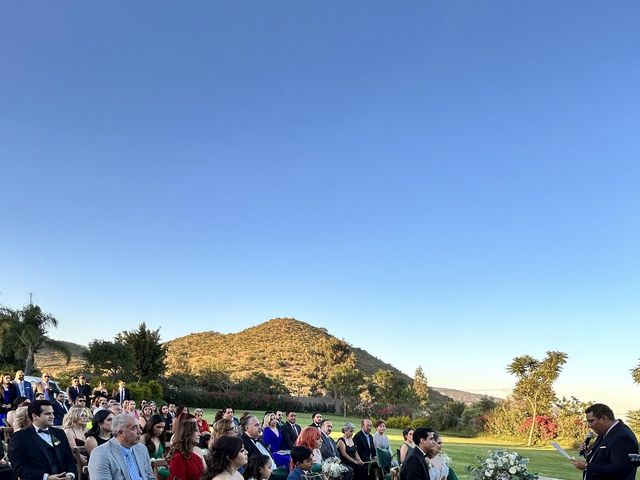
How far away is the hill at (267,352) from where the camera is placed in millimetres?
92438

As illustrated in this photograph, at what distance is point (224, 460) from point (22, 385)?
1266 centimetres

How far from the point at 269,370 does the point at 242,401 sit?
5418cm

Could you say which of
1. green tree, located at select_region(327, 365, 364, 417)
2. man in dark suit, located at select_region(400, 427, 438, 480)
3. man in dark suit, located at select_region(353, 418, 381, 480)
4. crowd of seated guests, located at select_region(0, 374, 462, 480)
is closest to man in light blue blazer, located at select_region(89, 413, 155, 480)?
crowd of seated guests, located at select_region(0, 374, 462, 480)

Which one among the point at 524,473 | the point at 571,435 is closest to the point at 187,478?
the point at 524,473

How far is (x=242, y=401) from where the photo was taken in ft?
142

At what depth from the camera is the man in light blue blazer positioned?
4.01m

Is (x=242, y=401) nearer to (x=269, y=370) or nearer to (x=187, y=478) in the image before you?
(x=187, y=478)

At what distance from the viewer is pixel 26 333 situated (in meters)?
37.6

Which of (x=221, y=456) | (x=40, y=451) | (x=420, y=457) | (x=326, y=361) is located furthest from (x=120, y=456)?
(x=326, y=361)

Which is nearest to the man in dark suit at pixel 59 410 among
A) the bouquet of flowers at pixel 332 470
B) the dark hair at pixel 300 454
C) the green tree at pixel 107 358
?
the bouquet of flowers at pixel 332 470

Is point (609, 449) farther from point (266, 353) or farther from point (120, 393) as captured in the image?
point (266, 353)

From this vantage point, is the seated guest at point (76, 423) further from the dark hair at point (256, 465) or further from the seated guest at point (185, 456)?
the dark hair at point (256, 465)

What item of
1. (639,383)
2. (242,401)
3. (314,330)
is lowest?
(242,401)

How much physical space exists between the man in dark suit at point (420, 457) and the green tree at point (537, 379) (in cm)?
2588
